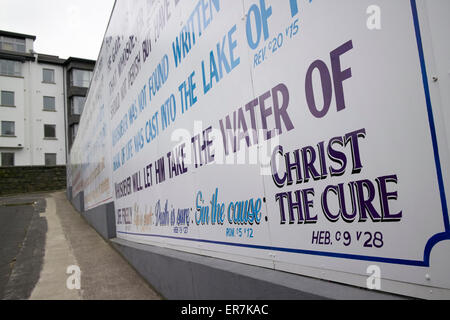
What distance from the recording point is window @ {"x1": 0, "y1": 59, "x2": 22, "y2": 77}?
3153cm

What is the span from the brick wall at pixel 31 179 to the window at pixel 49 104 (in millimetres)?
7201

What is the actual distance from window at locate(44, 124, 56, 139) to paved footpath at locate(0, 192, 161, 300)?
87.1ft

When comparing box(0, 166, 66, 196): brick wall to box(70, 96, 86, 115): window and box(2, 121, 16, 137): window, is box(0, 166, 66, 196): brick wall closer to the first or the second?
box(2, 121, 16, 137): window

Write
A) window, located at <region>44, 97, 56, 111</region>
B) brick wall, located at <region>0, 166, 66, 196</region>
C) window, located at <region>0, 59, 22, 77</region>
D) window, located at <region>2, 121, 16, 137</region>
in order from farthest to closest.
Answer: window, located at <region>44, 97, 56, 111</region>, window, located at <region>0, 59, 22, 77</region>, window, located at <region>2, 121, 16, 137</region>, brick wall, located at <region>0, 166, 66, 196</region>

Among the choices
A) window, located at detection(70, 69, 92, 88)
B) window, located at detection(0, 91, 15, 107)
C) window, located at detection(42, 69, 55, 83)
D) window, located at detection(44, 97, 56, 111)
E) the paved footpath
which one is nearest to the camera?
the paved footpath

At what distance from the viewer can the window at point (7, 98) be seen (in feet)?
102

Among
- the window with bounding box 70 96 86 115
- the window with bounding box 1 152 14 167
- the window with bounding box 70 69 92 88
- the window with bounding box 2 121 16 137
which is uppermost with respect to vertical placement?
the window with bounding box 70 69 92 88

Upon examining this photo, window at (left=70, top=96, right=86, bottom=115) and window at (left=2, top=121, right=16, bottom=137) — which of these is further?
window at (left=70, top=96, right=86, bottom=115)

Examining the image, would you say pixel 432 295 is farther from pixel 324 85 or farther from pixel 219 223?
pixel 219 223

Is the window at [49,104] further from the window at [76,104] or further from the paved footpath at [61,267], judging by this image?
the paved footpath at [61,267]

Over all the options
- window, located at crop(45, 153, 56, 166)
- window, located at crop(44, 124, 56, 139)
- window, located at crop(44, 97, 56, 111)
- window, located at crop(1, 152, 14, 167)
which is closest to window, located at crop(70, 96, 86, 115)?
window, located at crop(44, 97, 56, 111)

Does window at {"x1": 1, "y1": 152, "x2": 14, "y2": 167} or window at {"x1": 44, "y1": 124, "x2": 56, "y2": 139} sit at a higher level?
window at {"x1": 44, "y1": 124, "x2": 56, "y2": 139}

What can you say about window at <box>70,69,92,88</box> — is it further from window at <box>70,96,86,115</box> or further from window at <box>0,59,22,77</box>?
window at <box>0,59,22,77</box>
